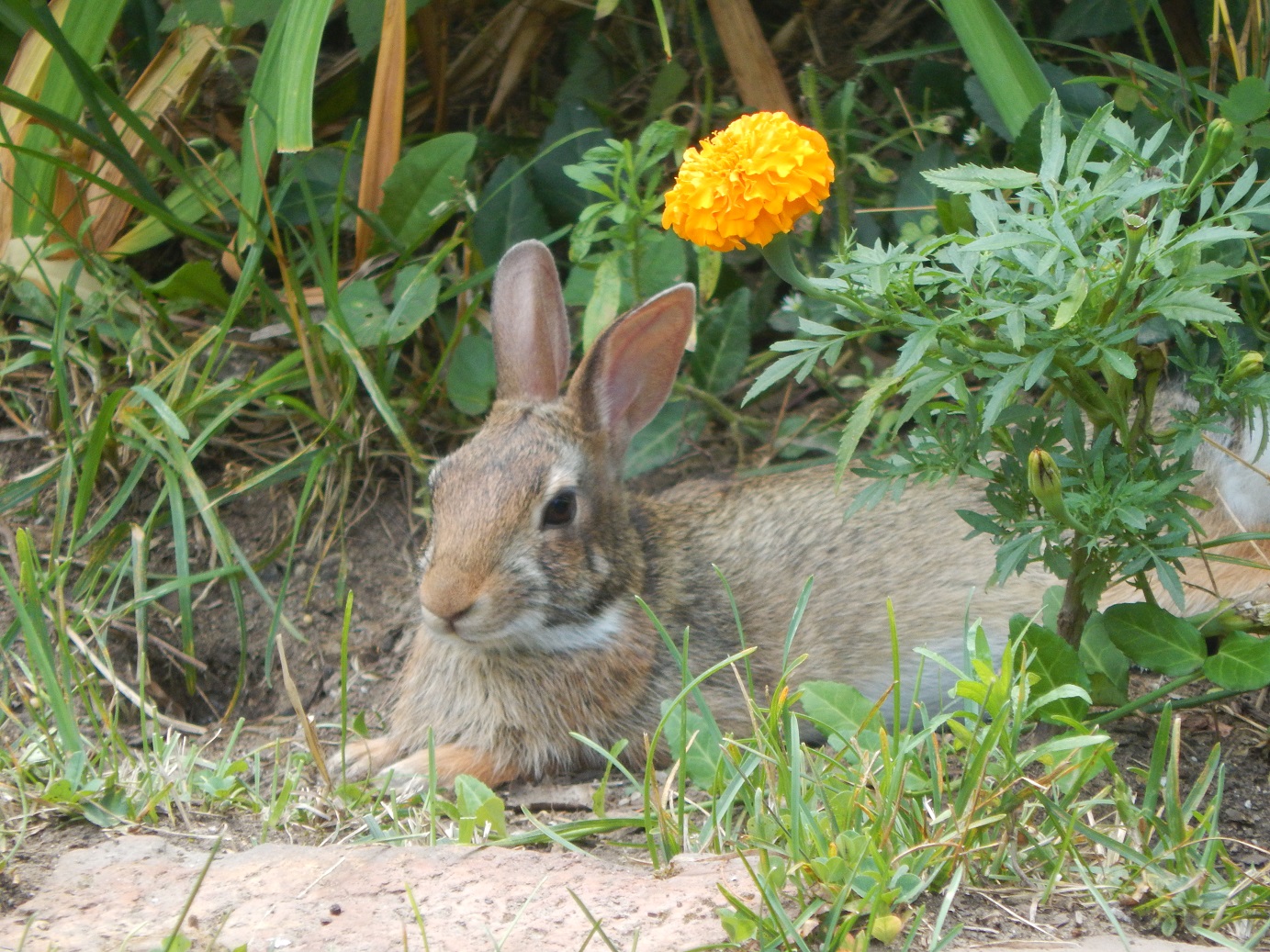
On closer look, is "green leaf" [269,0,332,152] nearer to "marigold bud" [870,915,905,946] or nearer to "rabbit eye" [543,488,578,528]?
"rabbit eye" [543,488,578,528]

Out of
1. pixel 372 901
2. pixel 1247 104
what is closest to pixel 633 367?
pixel 1247 104

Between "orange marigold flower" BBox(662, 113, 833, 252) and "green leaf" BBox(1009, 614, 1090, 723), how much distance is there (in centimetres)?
101

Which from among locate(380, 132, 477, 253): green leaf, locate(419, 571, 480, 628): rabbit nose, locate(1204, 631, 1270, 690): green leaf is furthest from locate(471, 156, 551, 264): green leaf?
locate(1204, 631, 1270, 690): green leaf

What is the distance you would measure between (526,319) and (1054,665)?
1975 mm

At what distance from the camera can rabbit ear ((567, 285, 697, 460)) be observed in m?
3.87

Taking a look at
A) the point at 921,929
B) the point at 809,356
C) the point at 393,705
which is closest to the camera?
the point at 921,929

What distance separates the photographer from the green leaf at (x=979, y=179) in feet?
8.18

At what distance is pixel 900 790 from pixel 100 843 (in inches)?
61.5

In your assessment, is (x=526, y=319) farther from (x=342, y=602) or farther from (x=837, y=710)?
(x=837, y=710)

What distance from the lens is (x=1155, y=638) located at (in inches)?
115

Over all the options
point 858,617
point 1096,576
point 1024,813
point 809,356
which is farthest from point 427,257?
point 1024,813

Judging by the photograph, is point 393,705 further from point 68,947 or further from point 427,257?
point 68,947

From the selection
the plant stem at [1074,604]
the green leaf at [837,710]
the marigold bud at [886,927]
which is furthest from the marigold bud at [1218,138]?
the marigold bud at [886,927]

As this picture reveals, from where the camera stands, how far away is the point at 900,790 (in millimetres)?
2270
